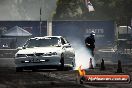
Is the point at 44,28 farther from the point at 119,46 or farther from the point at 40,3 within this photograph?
the point at 40,3

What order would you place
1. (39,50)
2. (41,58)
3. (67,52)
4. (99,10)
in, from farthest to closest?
(99,10), (67,52), (39,50), (41,58)

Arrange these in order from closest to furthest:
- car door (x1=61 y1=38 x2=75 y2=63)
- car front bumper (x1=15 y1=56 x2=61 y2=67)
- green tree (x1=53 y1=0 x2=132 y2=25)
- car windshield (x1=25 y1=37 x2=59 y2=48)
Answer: car front bumper (x1=15 y1=56 x2=61 y2=67), car door (x1=61 y1=38 x2=75 y2=63), car windshield (x1=25 y1=37 x2=59 y2=48), green tree (x1=53 y1=0 x2=132 y2=25)

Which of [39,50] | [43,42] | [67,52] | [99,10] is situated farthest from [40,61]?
[99,10]

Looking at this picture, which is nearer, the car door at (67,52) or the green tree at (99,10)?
the car door at (67,52)

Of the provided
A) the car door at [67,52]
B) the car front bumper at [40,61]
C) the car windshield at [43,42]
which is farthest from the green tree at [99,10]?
the car front bumper at [40,61]

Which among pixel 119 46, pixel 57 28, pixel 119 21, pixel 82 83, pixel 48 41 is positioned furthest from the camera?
pixel 119 21

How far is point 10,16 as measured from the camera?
585 feet

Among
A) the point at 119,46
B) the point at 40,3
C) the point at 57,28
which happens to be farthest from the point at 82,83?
the point at 40,3

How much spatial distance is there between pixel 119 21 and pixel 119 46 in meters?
27.4

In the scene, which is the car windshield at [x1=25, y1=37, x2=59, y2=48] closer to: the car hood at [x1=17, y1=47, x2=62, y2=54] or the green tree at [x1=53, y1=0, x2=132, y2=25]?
the car hood at [x1=17, y1=47, x2=62, y2=54]

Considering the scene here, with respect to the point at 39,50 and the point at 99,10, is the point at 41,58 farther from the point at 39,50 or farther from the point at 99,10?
the point at 99,10

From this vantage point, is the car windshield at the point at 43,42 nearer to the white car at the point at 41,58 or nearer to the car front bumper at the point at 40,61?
the white car at the point at 41,58

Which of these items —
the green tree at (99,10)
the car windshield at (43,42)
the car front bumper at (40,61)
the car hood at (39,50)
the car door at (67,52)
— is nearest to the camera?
the car front bumper at (40,61)

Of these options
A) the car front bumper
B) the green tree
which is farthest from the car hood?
the green tree
